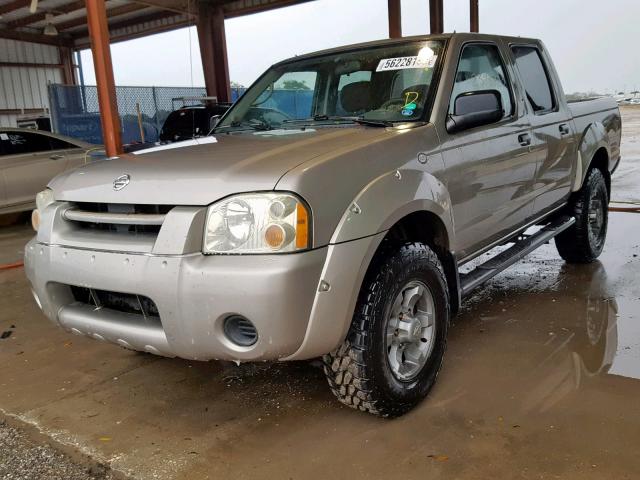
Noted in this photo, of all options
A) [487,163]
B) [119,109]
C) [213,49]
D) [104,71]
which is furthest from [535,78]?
[213,49]

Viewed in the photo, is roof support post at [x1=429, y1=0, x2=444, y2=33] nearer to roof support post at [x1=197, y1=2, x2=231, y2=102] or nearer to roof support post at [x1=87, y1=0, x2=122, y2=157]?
roof support post at [x1=197, y1=2, x2=231, y2=102]

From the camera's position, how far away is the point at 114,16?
58.5 ft

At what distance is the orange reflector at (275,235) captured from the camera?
2092 mm

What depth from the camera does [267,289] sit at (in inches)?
80.4

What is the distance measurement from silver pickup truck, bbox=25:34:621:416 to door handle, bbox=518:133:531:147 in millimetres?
13

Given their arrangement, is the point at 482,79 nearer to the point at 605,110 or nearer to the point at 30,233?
the point at 605,110

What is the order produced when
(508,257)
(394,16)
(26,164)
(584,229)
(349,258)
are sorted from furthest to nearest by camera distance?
1. (394,16)
2. (26,164)
3. (584,229)
4. (508,257)
5. (349,258)

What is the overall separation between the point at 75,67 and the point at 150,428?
2354 cm

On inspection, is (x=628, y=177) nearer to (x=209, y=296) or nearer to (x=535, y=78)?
(x=535, y=78)

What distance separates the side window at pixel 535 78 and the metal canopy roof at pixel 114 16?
36.8 ft

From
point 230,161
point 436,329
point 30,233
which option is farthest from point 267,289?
point 30,233

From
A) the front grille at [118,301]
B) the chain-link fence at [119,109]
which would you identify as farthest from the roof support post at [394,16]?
the front grille at [118,301]

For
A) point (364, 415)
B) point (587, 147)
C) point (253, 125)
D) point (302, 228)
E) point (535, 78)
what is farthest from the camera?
point (587, 147)

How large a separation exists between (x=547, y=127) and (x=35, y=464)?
359 cm
